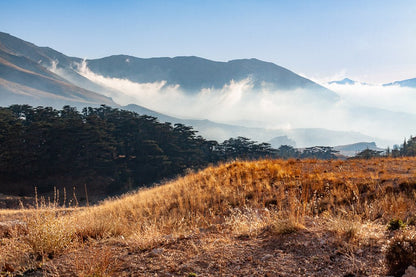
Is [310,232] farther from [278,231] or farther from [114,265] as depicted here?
[114,265]

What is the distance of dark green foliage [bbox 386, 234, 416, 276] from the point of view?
2.90 metres

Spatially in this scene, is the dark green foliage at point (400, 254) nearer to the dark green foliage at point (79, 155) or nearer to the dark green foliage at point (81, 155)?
the dark green foliage at point (79, 155)

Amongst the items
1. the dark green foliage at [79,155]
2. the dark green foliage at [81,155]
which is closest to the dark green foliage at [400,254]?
the dark green foliage at [79,155]

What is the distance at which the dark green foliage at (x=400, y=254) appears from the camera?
9.50ft

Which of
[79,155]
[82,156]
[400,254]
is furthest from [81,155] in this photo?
[400,254]

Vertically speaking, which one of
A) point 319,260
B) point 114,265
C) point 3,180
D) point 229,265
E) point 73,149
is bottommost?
point 3,180

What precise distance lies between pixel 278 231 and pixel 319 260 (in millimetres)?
990

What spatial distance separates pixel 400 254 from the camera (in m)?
2.95

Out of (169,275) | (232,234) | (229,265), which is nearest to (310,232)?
(232,234)

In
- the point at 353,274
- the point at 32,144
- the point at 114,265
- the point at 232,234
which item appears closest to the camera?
the point at 353,274

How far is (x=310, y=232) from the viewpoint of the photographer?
4422 millimetres

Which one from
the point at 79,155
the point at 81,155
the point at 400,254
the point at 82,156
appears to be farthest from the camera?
the point at 81,155

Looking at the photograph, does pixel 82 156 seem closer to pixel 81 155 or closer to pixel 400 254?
pixel 81 155

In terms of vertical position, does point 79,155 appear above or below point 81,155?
above
